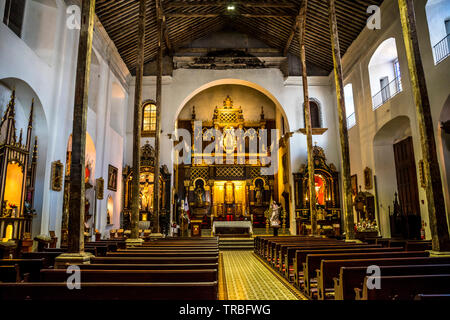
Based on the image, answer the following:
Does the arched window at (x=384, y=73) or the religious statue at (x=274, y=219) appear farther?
the religious statue at (x=274, y=219)

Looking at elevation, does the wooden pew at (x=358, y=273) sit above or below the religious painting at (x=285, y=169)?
below

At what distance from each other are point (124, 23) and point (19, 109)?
6864mm

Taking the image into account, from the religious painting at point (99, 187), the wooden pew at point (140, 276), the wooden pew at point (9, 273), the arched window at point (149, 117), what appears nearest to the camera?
the wooden pew at point (140, 276)

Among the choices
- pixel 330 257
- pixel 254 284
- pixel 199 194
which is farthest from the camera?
pixel 199 194

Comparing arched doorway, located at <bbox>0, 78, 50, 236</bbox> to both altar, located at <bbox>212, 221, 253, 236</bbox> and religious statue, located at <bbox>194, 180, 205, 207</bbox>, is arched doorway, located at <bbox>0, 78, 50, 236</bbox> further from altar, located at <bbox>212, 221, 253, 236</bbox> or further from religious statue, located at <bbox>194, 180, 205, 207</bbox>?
religious statue, located at <bbox>194, 180, 205, 207</bbox>

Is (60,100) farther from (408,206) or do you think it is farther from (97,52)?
(408,206)

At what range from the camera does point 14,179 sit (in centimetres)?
848

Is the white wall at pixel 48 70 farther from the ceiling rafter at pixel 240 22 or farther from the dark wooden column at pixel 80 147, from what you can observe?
the dark wooden column at pixel 80 147

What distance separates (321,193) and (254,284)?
11.4 m

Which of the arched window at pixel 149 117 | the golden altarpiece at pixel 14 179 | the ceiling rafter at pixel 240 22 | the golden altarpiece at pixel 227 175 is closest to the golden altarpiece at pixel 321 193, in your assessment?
the golden altarpiece at pixel 227 175

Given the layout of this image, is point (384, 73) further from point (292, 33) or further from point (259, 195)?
point (259, 195)

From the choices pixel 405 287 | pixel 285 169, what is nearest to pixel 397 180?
pixel 285 169

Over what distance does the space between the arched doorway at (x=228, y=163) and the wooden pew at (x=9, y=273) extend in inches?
579

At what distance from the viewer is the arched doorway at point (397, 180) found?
11.6m
